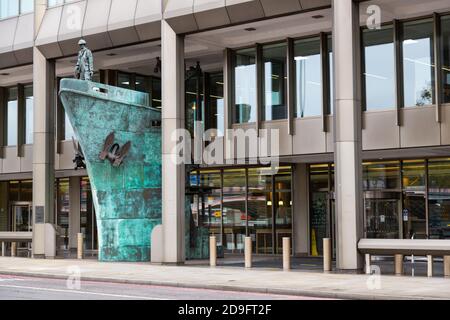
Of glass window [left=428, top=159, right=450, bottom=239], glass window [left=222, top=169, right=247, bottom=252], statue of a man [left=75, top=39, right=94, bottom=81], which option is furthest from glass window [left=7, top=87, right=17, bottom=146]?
glass window [left=428, top=159, right=450, bottom=239]

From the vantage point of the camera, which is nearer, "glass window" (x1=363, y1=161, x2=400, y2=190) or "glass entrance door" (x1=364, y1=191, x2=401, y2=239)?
"glass entrance door" (x1=364, y1=191, x2=401, y2=239)

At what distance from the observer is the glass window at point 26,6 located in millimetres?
31641

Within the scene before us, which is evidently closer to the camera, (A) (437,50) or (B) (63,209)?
(A) (437,50)

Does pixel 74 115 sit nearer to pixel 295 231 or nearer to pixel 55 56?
pixel 55 56

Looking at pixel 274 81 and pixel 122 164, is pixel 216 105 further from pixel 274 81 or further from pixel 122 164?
pixel 122 164

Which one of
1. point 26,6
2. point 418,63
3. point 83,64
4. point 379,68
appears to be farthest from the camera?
point 26,6

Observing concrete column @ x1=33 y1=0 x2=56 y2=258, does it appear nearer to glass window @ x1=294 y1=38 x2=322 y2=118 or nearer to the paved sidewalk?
the paved sidewalk

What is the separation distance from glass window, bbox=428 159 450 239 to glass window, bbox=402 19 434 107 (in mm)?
2920

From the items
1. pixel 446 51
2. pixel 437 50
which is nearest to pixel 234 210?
pixel 437 50

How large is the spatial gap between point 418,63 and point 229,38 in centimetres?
719

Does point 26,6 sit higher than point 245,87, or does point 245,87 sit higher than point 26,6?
point 26,6

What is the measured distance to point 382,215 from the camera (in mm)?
28484

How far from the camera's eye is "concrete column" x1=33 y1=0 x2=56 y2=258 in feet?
97.9

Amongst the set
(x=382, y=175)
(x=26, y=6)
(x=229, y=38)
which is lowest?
(x=382, y=175)
